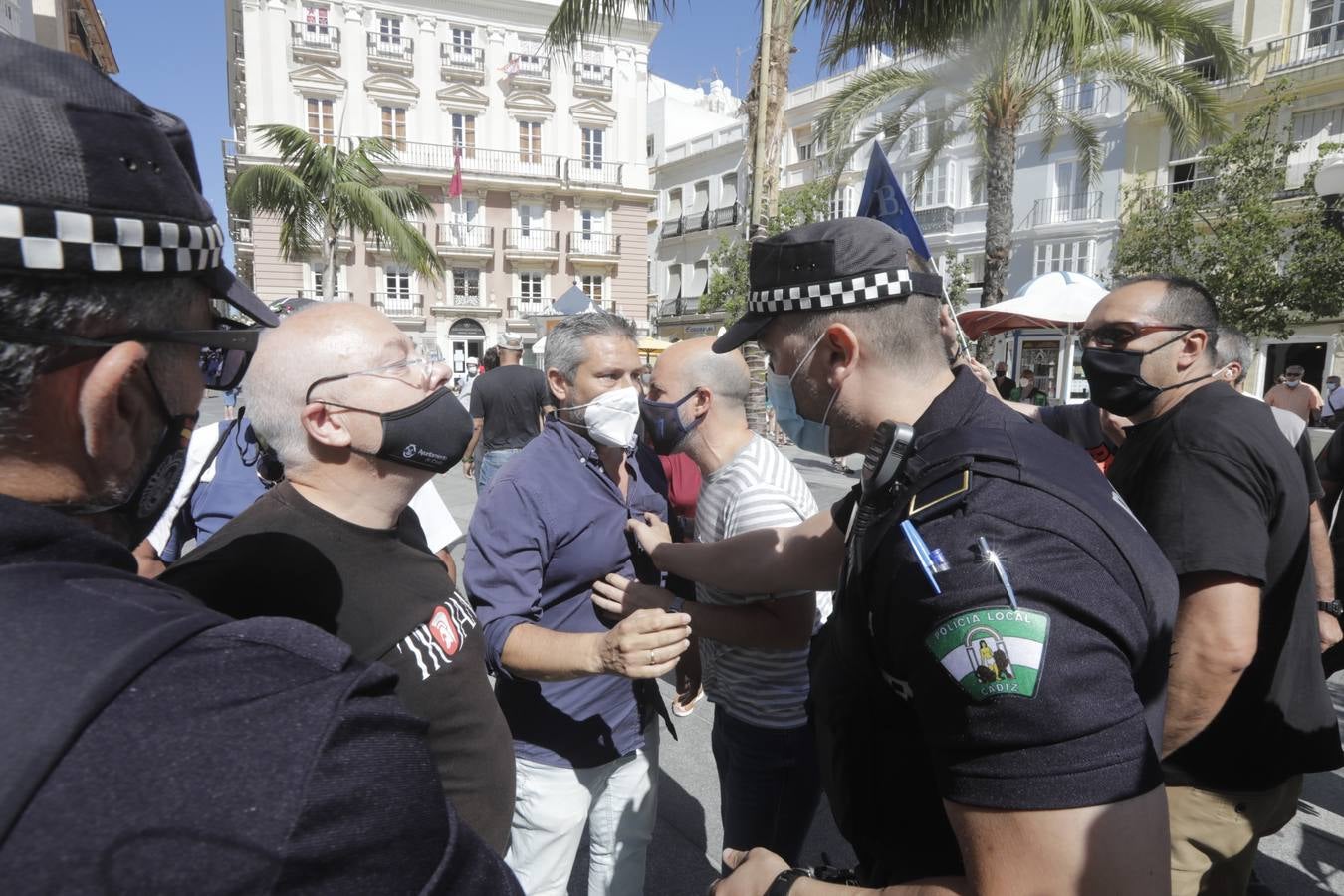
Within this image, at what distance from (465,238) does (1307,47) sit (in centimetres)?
3017

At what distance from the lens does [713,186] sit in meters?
39.0

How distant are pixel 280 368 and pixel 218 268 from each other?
796mm

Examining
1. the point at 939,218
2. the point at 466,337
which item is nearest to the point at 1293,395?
the point at 939,218

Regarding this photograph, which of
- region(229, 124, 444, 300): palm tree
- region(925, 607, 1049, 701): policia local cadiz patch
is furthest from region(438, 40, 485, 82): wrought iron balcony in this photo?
region(925, 607, 1049, 701): policia local cadiz patch

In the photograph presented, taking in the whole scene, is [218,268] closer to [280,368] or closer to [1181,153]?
[280,368]

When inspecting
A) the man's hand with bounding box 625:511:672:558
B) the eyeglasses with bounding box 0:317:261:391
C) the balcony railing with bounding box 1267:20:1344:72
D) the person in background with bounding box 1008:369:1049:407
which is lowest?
the person in background with bounding box 1008:369:1049:407

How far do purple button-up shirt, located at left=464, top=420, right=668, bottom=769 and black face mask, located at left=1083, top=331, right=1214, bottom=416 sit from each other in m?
1.69

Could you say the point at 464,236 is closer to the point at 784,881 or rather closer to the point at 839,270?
the point at 839,270

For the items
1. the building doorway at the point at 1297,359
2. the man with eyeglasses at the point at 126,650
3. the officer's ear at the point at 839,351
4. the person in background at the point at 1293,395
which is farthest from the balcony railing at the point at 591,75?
the man with eyeglasses at the point at 126,650

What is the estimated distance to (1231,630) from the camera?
184 cm

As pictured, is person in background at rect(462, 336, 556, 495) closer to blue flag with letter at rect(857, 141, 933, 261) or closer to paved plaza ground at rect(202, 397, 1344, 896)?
paved plaza ground at rect(202, 397, 1344, 896)

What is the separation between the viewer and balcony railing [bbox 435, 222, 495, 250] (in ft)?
108

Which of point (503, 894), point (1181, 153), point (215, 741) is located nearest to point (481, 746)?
point (503, 894)

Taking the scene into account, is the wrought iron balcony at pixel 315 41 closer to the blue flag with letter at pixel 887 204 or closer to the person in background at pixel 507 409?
the person in background at pixel 507 409
